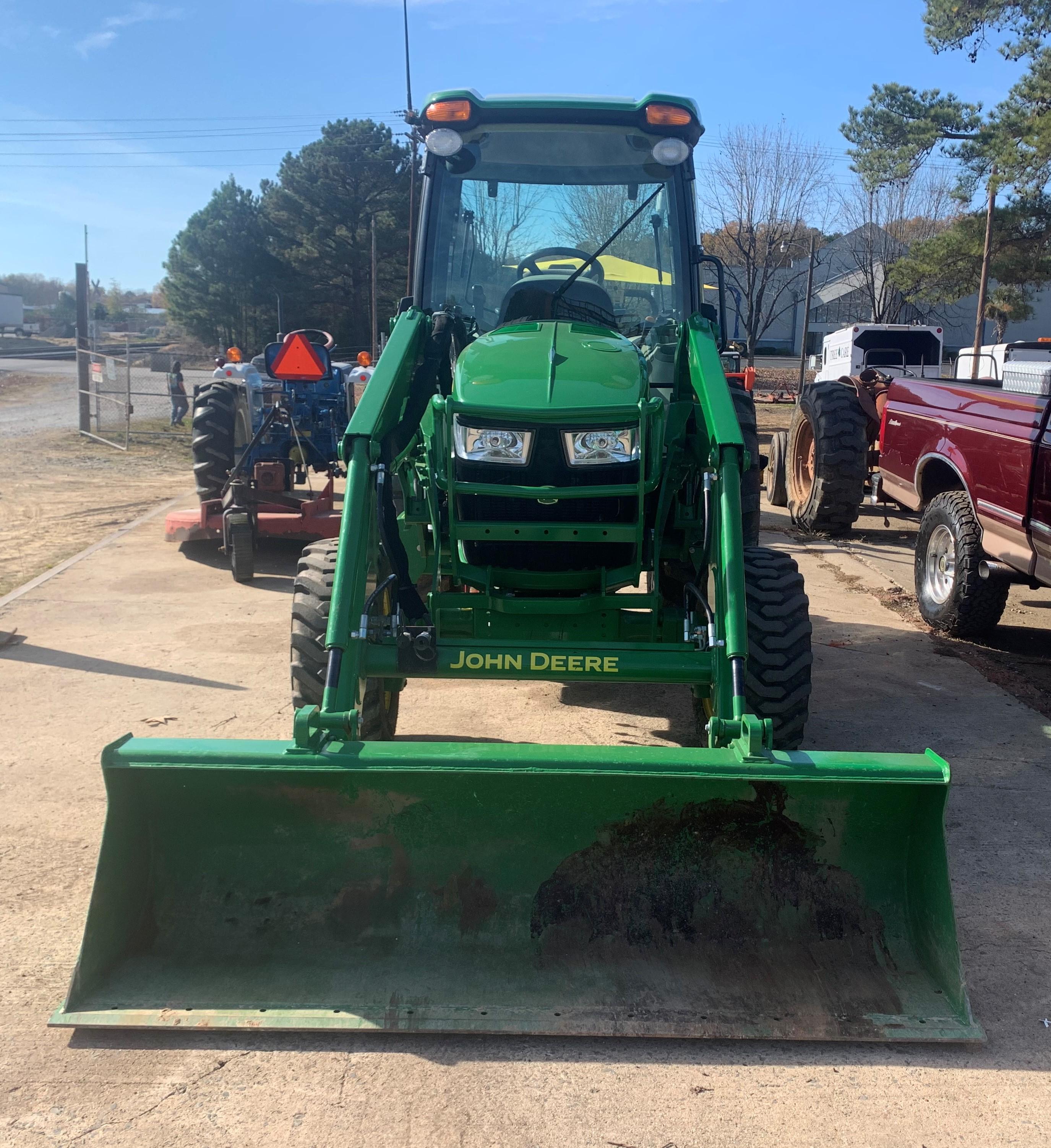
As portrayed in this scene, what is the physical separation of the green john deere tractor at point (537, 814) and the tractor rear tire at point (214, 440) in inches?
263

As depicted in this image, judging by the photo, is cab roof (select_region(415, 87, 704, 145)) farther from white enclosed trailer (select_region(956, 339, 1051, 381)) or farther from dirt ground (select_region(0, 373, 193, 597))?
white enclosed trailer (select_region(956, 339, 1051, 381))

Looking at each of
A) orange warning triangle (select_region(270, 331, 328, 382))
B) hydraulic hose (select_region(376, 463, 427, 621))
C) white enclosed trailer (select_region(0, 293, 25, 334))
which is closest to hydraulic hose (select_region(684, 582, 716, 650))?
hydraulic hose (select_region(376, 463, 427, 621))

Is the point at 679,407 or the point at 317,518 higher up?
the point at 679,407

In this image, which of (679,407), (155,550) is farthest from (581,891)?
(155,550)

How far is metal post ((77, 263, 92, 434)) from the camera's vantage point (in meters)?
19.1

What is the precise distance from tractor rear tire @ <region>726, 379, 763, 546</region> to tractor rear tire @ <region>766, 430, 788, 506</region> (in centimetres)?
631

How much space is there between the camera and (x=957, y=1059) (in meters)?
2.98

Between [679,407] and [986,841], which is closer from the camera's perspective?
[986,841]

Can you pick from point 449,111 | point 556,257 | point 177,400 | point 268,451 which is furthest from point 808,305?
point 449,111

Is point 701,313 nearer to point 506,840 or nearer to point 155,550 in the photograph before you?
point 506,840

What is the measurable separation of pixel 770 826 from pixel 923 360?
764 inches

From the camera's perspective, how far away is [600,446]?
4.11 metres

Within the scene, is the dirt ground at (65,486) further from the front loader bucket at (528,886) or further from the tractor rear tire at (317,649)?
the front loader bucket at (528,886)

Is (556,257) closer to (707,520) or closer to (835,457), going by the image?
(707,520)
